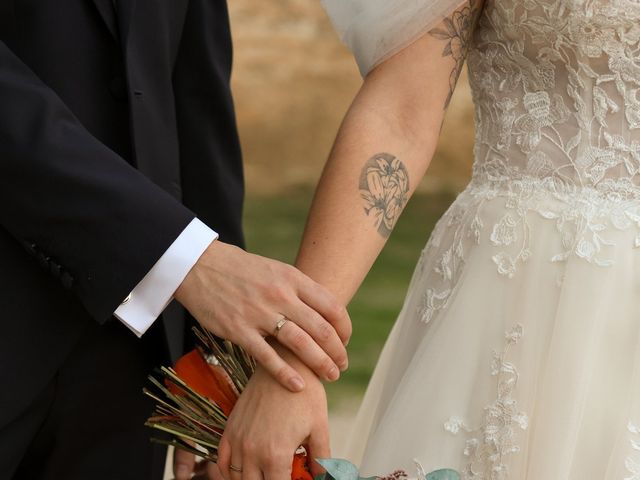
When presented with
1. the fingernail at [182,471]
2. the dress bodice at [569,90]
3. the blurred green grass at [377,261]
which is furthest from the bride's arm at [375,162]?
the blurred green grass at [377,261]

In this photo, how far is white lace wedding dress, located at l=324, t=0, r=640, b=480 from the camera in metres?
1.76

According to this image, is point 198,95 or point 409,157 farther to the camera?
point 198,95

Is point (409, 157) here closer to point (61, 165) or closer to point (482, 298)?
point (482, 298)

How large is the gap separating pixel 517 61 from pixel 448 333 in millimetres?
474

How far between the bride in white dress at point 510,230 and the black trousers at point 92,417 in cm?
45

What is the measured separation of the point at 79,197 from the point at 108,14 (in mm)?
379

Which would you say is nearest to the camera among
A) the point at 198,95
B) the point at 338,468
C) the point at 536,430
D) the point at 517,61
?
the point at 338,468

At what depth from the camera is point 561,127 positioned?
187 cm

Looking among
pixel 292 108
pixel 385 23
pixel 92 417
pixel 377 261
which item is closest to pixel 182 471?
pixel 92 417

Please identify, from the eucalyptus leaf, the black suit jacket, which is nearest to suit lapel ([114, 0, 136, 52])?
the black suit jacket

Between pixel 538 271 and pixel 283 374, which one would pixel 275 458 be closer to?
pixel 283 374

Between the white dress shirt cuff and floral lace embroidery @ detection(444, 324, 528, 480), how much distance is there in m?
0.49

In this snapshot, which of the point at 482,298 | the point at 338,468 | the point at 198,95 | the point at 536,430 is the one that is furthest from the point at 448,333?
the point at 198,95

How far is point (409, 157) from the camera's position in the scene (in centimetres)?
194
